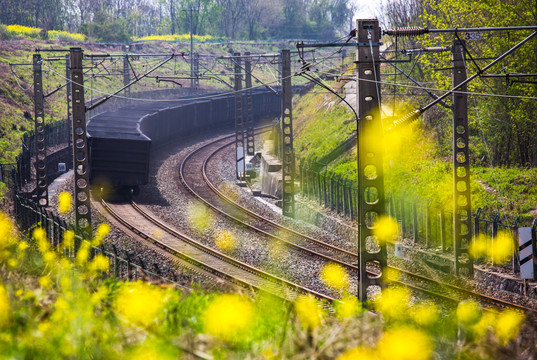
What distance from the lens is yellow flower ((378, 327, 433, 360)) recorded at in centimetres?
750

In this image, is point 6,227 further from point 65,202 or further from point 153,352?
point 153,352

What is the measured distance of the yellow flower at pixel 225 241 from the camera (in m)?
23.3

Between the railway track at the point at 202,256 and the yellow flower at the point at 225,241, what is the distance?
0.74 meters

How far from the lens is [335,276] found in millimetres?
19719

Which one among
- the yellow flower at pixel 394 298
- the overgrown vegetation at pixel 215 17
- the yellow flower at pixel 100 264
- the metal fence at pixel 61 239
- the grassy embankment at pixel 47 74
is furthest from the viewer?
the overgrown vegetation at pixel 215 17

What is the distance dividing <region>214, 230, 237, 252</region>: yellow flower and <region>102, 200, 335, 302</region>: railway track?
0.74 m

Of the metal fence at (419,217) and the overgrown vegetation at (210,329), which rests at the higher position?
the overgrown vegetation at (210,329)

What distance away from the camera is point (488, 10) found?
1082 inches

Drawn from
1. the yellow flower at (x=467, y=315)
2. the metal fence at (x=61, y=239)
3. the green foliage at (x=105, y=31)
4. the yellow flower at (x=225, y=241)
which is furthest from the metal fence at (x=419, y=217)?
the green foliage at (x=105, y=31)

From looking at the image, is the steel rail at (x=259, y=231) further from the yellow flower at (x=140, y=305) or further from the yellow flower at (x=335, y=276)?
the yellow flower at (x=140, y=305)

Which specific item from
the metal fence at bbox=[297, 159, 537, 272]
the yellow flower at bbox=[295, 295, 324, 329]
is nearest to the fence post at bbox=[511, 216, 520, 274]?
the metal fence at bbox=[297, 159, 537, 272]

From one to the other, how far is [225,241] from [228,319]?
52.0ft

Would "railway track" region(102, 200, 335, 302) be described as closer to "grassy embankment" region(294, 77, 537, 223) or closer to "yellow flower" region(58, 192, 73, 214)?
"yellow flower" region(58, 192, 73, 214)

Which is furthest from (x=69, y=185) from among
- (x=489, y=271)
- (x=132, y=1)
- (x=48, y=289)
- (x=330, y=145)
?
(x=132, y=1)
